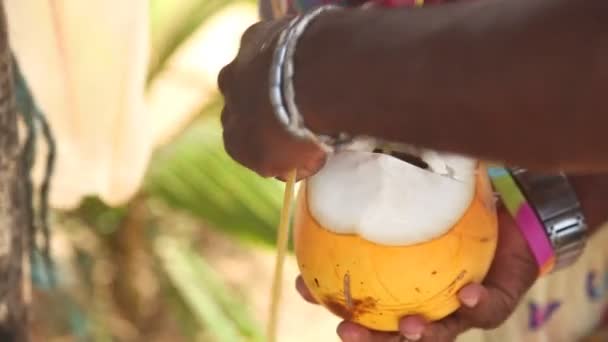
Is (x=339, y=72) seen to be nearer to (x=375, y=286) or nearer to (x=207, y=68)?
(x=375, y=286)

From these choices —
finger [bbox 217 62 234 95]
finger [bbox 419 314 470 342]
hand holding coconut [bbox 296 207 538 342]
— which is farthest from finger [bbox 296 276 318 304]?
finger [bbox 217 62 234 95]

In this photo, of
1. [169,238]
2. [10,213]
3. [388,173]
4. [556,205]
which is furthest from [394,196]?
[169,238]

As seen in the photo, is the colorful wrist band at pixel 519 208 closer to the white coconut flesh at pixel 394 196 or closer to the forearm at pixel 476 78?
the white coconut flesh at pixel 394 196

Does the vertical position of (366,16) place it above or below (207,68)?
above

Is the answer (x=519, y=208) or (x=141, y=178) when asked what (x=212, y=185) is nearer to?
(x=141, y=178)

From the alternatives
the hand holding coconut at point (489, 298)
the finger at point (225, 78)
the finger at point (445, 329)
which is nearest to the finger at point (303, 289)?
the hand holding coconut at point (489, 298)

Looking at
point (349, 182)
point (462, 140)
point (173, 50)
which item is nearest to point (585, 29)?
point (462, 140)
